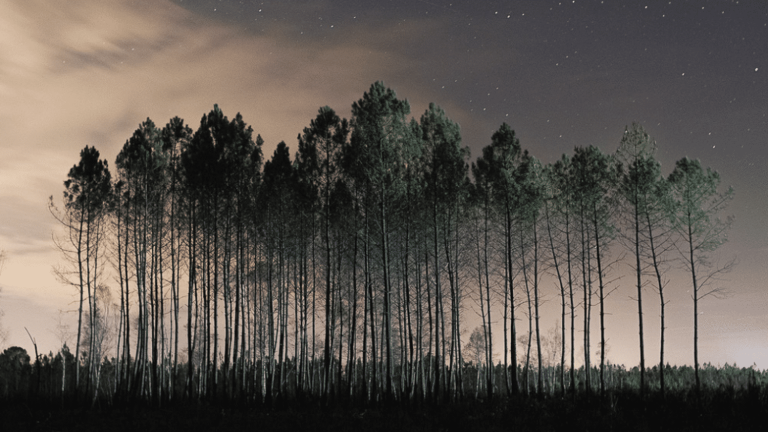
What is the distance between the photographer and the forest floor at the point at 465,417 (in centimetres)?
1444

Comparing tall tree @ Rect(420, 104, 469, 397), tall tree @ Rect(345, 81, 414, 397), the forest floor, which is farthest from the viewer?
tall tree @ Rect(420, 104, 469, 397)

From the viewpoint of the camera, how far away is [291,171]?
26.2 metres

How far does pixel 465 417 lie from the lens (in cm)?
1553

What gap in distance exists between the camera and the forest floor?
14.4 m

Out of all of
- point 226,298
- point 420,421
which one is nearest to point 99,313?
point 226,298

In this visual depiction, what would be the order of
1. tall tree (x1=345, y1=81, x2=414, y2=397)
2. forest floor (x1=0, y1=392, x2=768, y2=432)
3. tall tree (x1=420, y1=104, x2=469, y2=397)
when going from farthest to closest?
tall tree (x1=420, y1=104, x2=469, y2=397) < tall tree (x1=345, y1=81, x2=414, y2=397) < forest floor (x1=0, y1=392, x2=768, y2=432)

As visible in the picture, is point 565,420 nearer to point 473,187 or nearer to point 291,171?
point 473,187

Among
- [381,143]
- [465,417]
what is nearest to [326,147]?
[381,143]

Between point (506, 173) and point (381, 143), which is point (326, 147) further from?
point (506, 173)

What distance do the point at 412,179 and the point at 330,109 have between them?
4794 millimetres

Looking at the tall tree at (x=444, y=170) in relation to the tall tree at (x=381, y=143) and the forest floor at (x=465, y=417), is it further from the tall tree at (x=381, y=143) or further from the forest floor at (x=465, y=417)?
the forest floor at (x=465, y=417)

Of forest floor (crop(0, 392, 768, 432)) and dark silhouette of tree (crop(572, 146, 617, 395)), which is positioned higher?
dark silhouette of tree (crop(572, 146, 617, 395))

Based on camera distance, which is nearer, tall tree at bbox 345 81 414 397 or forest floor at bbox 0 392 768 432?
forest floor at bbox 0 392 768 432

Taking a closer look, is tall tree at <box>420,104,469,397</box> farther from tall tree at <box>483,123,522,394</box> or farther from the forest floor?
the forest floor
